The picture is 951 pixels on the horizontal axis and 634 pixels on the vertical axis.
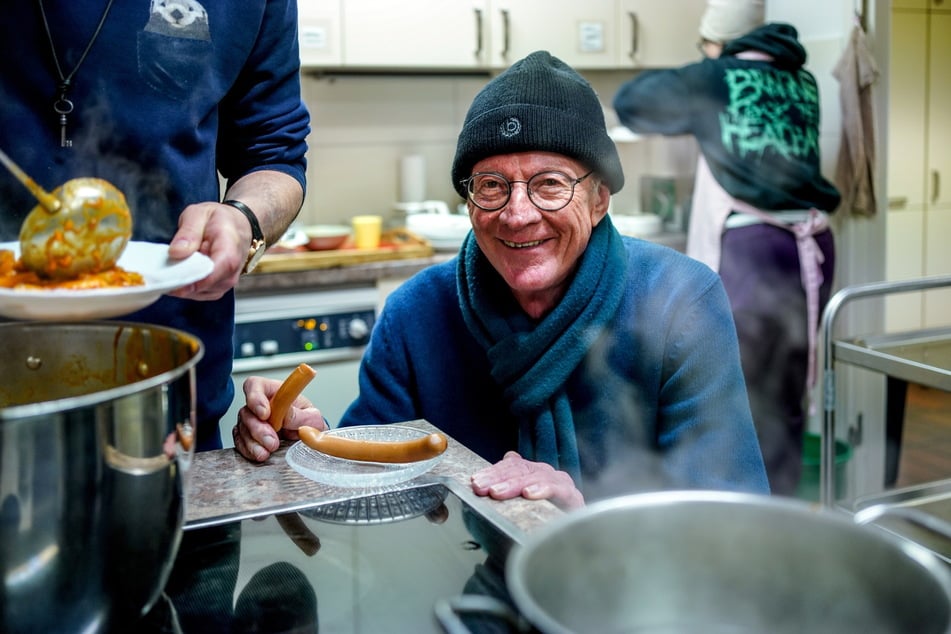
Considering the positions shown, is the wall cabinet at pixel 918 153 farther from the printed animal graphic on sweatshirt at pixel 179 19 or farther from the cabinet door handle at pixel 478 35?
the printed animal graphic on sweatshirt at pixel 179 19

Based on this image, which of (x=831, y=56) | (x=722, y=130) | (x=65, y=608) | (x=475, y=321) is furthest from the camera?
(x=831, y=56)

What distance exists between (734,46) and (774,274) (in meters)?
0.73

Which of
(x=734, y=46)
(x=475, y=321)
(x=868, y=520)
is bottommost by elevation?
(x=868, y=520)

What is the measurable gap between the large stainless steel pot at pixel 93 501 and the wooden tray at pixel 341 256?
6.65ft

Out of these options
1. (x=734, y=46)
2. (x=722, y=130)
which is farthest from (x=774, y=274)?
(x=734, y=46)

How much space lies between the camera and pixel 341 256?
2873 millimetres

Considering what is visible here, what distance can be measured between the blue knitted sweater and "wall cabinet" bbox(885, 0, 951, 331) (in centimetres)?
389

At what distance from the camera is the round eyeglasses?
59.4 inches

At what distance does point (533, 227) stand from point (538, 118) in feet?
0.54

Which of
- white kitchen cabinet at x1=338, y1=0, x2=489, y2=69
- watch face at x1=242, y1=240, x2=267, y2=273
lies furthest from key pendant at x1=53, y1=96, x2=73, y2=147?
white kitchen cabinet at x1=338, y1=0, x2=489, y2=69

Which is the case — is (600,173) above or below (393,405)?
above

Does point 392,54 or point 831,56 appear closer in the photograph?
point 392,54

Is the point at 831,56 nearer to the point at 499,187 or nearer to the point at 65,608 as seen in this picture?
the point at 499,187

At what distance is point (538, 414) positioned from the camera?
4.91 feet
